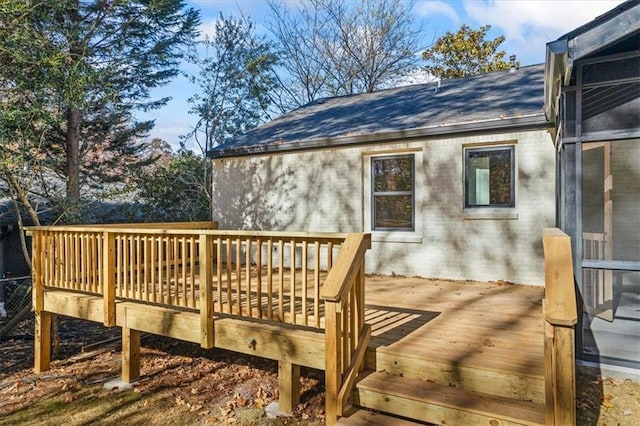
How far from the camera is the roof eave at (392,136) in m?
6.65

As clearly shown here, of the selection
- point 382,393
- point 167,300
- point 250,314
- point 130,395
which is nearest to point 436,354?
point 382,393

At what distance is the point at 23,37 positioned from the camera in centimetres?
639

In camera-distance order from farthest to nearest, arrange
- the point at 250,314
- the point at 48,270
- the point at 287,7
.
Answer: the point at 287,7 < the point at 48,270 < the point at 250,314

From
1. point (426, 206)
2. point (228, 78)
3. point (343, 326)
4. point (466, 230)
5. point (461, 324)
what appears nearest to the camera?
point (343, 326)

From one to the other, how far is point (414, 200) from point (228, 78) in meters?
10.1

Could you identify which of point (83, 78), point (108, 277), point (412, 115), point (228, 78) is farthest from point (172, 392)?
point (228, 78)

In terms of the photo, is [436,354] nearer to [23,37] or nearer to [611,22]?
[611,22]

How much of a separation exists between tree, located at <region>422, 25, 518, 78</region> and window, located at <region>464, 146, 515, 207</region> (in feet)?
48.3

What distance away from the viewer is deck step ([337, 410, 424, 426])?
3215 mm

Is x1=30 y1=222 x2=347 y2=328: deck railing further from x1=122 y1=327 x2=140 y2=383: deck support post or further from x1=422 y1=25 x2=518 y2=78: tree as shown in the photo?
x1=422 y1=25 x2=518 y2=78: tree

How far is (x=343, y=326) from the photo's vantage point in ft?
11.6

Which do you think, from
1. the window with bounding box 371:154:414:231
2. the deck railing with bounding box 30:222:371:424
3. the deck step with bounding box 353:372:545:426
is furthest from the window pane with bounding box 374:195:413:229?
the deck step with bounding box 353:372:545:426

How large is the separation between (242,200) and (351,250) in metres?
6.64

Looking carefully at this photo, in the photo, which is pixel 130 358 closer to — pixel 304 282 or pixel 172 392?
pixel 172 392
